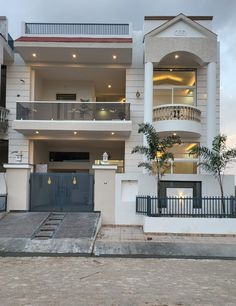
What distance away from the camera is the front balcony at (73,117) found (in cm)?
1730

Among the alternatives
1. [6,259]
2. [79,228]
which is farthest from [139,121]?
[6,259]

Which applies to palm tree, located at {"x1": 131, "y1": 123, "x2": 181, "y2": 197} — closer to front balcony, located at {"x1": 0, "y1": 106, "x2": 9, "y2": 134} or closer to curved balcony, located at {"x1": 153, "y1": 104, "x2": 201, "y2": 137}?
curved balcony, located at {"x1": 153, "y1": 104, "x2": 201, "y2": 137}

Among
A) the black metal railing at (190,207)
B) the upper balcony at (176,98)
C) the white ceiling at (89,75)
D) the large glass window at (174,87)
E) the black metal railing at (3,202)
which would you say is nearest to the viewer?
the black metal railing at (190,207)

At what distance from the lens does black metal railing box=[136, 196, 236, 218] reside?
13778 millimetres

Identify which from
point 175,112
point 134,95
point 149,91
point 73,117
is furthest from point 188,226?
point 134,95

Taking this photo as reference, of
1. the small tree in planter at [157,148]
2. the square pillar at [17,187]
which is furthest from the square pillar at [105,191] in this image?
the square pillar at [17,187]

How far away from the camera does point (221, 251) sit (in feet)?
35.7

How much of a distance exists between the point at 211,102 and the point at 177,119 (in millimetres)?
1914

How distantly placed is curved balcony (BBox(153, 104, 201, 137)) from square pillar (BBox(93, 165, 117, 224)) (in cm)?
401

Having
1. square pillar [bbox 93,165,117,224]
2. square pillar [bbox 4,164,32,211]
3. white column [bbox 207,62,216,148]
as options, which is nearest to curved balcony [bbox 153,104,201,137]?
white column [bbox 207,62,216,148]

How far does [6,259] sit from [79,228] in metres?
3.48

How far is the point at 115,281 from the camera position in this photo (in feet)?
25.0

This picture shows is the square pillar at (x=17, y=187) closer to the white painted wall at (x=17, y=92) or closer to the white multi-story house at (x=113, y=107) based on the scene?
the white multi-story house at (x=113, y=107)

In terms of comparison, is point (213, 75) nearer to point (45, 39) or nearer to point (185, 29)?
point (185, 29)
